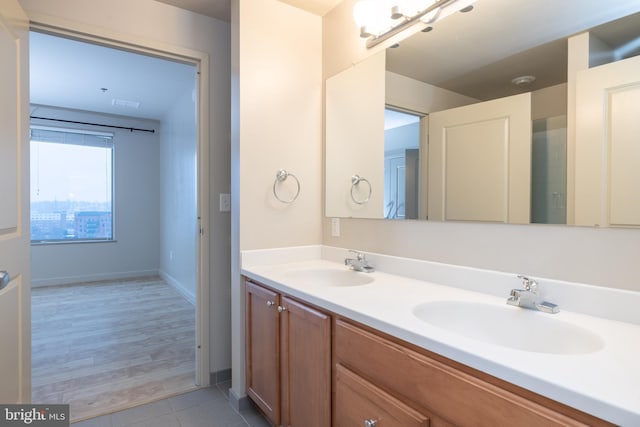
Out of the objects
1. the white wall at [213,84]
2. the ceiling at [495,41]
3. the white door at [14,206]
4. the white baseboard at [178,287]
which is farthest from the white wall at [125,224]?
the white door at [14,206]

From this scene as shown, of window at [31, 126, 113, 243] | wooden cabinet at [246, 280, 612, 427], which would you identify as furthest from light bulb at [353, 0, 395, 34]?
window at [31, 126, 113, 243]

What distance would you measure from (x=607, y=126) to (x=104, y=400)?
107 inches

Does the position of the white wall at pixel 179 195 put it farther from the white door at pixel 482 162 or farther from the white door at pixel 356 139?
the white door at pixel 482 162

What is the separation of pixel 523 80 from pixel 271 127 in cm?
125

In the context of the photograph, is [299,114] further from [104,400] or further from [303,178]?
[104,400]

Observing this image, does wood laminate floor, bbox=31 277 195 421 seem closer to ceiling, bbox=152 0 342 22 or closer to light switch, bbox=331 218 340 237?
light switch, bbox=331 218 340 237

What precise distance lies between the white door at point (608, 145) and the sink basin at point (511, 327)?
0.34 meters

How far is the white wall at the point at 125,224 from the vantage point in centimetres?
480

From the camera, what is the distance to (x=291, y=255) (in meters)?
2.02

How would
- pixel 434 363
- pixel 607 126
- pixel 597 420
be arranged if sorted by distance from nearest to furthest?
pixel 597 420, pixel 434 363, pixel 607 126

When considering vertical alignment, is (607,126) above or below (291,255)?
above

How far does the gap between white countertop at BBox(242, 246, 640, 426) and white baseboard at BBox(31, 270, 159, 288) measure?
4.32m

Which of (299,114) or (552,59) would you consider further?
(299,114)

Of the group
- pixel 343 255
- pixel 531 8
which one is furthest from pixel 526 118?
pixel 343 255
